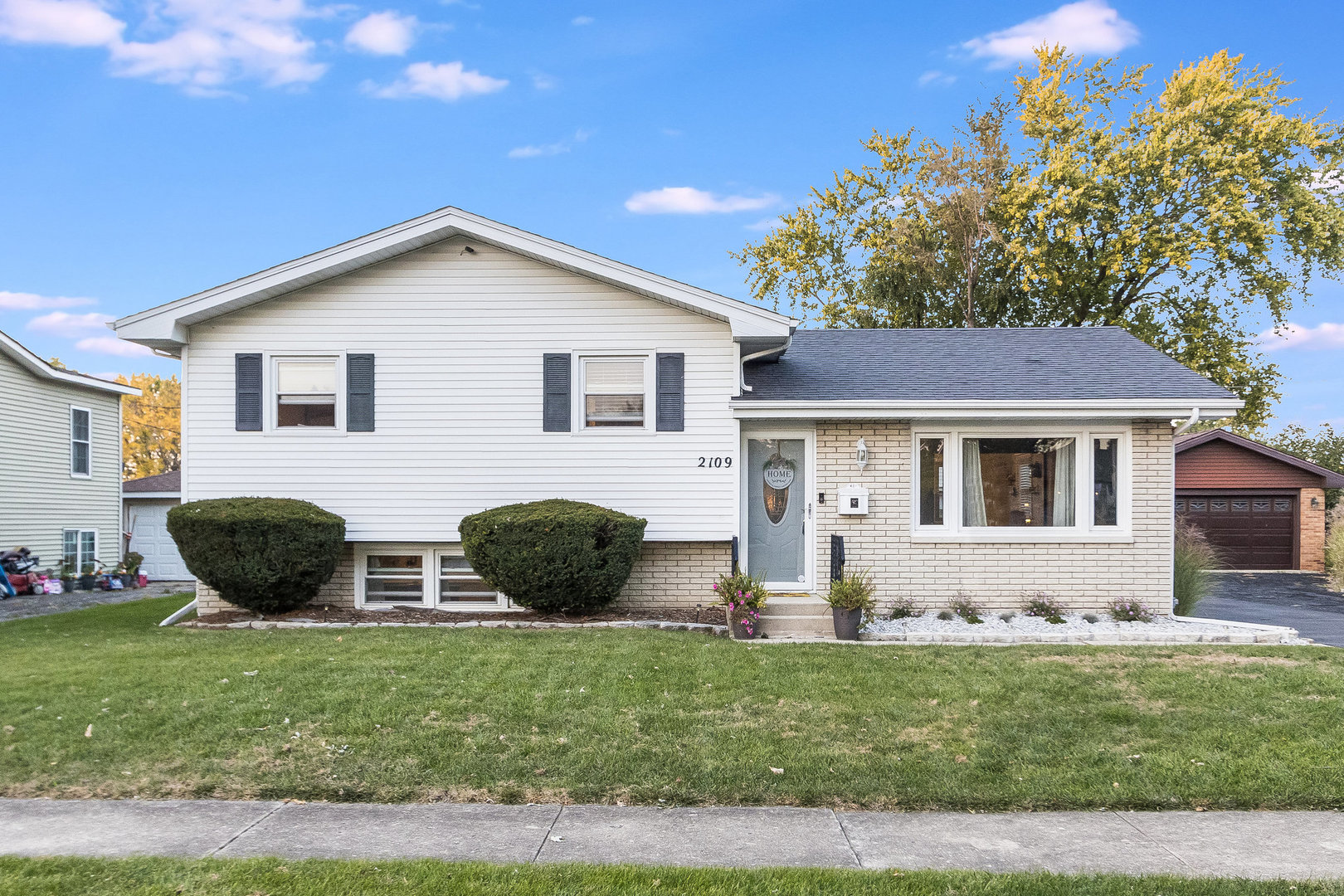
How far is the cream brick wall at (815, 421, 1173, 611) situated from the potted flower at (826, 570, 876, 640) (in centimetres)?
156

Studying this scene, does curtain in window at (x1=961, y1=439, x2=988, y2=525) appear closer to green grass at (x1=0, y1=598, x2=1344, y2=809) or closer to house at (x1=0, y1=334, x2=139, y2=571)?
green grass at (x1=0, y1=598, x2=1344, y2=809)

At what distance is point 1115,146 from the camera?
24.0 m

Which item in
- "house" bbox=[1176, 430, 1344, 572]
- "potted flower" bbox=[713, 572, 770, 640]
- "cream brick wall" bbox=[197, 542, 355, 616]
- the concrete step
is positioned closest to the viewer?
"potted flower" bbox=[713, 572, 770, 640]

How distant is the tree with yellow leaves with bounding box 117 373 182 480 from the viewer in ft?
142

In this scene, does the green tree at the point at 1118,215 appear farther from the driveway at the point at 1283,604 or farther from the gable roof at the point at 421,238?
the gable roof at the point at 421,238

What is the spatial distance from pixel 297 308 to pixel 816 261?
19.7 metres

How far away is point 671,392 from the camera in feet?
37.1

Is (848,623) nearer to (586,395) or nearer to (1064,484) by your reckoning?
(1064,484)

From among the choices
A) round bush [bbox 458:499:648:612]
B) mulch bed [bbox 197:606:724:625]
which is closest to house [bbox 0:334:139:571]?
mulch bed [bbox 197:606:724:625]

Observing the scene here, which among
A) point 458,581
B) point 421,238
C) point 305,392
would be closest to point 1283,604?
point 458,581

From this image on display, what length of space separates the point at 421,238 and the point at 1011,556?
28.1 ft

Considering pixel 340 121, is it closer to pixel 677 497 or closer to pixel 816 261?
pixel 677 497

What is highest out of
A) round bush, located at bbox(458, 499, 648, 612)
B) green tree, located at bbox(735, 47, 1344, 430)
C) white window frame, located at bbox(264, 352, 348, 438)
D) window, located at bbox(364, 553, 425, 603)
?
green tree, located at bbox(735, 47, 1344, 430)

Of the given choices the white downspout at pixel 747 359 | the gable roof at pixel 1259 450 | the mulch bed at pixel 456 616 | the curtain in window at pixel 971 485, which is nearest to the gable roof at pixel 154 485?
the mulch bed at pixel 456 616
